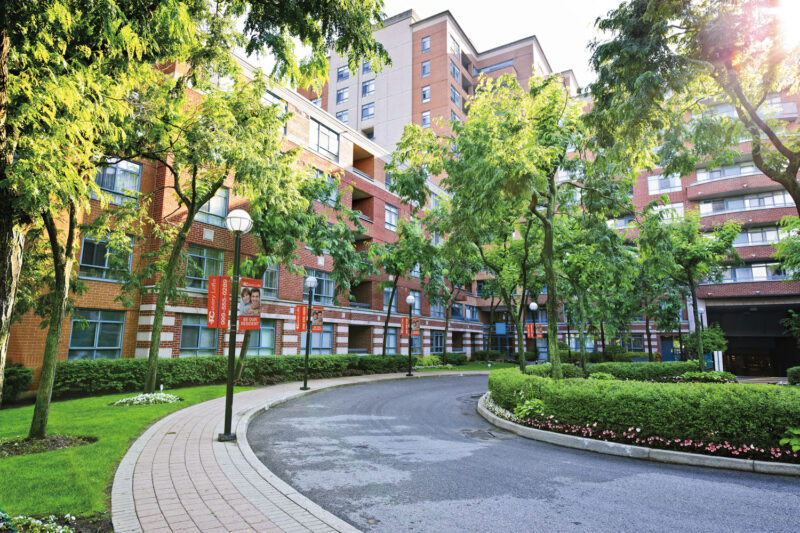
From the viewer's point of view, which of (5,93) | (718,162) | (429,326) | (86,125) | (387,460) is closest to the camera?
(5,93)

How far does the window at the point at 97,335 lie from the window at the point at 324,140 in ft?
51.8

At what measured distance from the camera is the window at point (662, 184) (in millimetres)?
40781

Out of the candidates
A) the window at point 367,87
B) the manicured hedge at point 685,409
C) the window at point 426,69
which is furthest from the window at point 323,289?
the window at point 426,69

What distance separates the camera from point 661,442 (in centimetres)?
779

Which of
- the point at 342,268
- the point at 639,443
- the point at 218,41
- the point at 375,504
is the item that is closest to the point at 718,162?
the point at 639,443

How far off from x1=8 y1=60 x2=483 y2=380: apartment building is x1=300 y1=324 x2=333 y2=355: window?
0.21 ft

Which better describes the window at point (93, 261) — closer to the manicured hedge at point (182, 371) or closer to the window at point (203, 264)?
the window at point (203, 264)

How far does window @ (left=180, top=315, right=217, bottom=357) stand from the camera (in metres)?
20.3

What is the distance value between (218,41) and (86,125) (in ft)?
24.7

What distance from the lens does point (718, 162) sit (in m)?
11.4

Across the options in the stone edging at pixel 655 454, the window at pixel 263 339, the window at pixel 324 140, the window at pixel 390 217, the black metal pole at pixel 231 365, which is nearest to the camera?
the stone edging at pixel 655 454

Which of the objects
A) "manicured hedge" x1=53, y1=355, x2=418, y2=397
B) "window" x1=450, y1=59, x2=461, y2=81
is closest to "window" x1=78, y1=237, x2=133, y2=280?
"manicured hedge" x1=53, y1=355, x2=418, y2=397

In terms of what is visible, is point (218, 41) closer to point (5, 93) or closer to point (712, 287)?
point (5, 93)

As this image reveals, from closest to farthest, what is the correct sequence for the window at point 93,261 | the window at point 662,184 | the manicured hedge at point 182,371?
the manicured hedge at point 182,371
the window at point 93,261
the window at point 662,184
